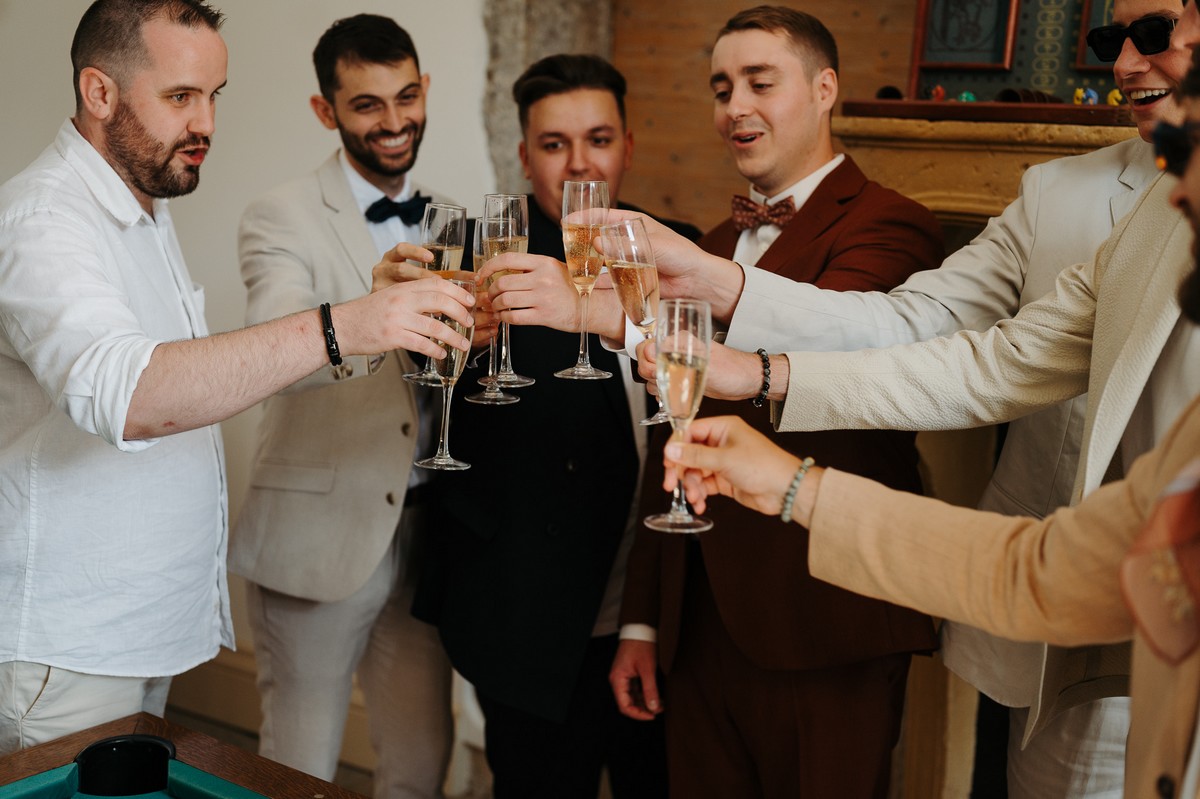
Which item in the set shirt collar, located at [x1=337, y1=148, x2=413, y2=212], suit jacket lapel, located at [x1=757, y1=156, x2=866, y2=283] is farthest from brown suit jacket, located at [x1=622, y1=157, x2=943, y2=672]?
shirt collar, located at [x1=337, y1=148, x2=413, y2=212]

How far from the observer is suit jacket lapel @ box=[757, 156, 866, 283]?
2.19 metres

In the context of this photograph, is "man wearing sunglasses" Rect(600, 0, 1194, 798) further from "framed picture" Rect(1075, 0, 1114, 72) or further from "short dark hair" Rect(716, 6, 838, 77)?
"framed picture" Rect(1075, 0, 1114, 72)

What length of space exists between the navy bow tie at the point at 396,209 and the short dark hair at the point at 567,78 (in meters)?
0.35

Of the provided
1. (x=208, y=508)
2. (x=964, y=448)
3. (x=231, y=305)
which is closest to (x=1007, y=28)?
(x=964, y=448)

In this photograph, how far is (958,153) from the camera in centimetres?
261

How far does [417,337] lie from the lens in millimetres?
1791

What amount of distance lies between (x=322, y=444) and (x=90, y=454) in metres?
0.66

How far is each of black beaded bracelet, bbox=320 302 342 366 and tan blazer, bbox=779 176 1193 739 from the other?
0.76 metres

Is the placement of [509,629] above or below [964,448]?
below

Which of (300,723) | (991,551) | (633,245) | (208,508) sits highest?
(633,245)

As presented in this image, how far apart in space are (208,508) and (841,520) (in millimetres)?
1373

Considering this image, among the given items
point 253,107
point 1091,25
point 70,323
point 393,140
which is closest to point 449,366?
point 70,323

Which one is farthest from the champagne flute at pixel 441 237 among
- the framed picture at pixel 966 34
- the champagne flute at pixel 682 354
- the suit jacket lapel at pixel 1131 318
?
the framed picture at pixel 966 34

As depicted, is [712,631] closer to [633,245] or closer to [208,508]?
[633,245]
